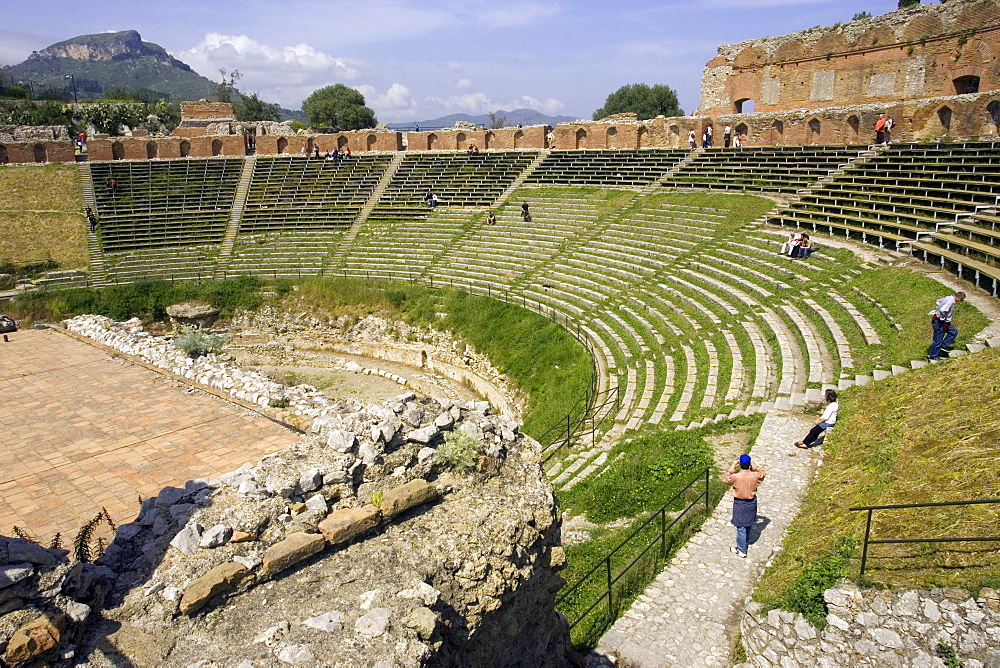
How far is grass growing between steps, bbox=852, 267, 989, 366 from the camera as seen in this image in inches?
429

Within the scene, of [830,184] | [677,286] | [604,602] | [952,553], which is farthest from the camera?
[830,184]

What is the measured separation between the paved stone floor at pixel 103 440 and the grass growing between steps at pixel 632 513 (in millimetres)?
5122

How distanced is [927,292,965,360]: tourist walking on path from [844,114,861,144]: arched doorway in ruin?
17797mm

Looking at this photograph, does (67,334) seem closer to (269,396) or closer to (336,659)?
(269,396)

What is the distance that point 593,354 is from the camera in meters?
15.7

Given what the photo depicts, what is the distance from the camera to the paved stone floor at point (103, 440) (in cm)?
900

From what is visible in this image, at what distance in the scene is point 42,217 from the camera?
29.2 m

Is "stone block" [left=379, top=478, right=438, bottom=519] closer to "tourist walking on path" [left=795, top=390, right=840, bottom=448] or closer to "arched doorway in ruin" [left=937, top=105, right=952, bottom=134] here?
"tourist walking on path" [left=795, top=390, right=840, bottom=448]

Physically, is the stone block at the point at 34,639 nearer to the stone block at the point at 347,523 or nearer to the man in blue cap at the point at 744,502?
the stone block at the point at 347,523

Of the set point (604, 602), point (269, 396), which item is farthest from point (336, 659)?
point (269, 396)

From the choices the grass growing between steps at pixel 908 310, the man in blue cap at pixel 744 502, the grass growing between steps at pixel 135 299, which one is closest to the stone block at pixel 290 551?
the man in blue cap at pixel 744 502

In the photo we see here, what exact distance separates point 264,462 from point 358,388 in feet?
43.0

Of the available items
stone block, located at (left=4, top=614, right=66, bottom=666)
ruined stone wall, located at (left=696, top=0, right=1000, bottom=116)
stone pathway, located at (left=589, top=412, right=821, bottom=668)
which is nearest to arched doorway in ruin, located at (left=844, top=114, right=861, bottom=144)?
ruined stone wall, located at (left=696, top=0, right=1000, bottom=116)

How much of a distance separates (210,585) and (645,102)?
7485 centimetres
